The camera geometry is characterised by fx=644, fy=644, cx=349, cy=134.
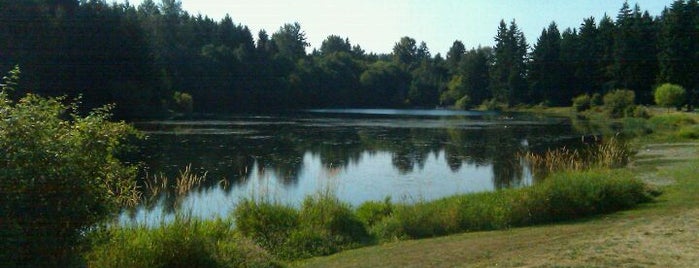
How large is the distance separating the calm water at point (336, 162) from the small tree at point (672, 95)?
16.2 meters

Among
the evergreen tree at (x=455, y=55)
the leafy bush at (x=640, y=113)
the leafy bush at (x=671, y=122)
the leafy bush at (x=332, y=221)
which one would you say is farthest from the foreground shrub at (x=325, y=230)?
the evergreen tree at (x=455, y=55)

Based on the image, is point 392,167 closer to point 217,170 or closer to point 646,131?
point 217,170

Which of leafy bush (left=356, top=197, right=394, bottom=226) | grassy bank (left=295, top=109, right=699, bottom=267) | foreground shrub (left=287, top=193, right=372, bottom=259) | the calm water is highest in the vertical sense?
grassy bank (left=295, top=109, right=699, bottom=267)

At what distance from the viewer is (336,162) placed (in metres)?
29.3

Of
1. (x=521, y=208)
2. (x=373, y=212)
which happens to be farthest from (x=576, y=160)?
(x=373, y=212)

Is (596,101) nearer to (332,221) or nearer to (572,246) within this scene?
(332,221)

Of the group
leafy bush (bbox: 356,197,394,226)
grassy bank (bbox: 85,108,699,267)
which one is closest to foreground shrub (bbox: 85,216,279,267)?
grassy bank (bbox: 85,108,699,267)

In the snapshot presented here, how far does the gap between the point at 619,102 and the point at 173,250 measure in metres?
69.2

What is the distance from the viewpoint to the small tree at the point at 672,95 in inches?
2361

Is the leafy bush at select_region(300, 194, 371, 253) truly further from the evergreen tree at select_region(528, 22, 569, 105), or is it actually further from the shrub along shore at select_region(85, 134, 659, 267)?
the evergreen tree at select_region(528, 22, 569, 105)

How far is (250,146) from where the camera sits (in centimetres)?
3603

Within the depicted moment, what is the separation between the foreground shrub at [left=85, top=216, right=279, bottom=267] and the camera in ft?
28.2

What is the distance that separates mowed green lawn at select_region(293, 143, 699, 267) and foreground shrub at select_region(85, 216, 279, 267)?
3.70 feet

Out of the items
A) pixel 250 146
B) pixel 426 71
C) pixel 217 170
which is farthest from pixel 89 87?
pixel 426 71
